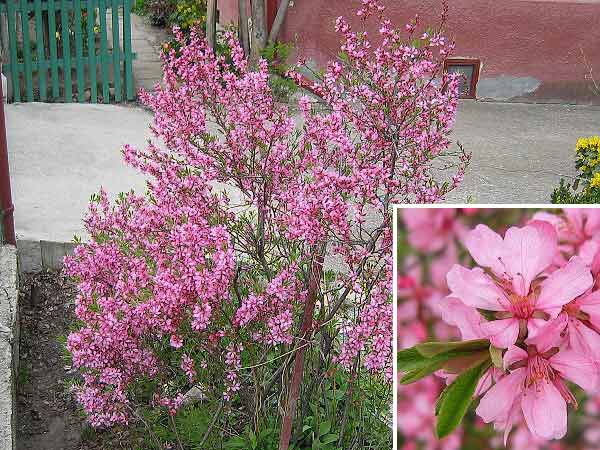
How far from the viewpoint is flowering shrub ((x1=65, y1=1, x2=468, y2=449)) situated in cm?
299

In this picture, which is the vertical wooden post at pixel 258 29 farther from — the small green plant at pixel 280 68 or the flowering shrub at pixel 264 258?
the flowering shrub at pixel 264 258

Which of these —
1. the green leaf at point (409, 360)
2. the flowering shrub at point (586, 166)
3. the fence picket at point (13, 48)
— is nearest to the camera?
the green leaf at point (409, 360)

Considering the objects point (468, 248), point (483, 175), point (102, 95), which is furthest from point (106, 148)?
point (468, 248)

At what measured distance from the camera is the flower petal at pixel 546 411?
4.63 ft

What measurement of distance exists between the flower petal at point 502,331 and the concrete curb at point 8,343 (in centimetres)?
241

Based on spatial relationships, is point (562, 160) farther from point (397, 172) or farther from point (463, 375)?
point (463, 375)

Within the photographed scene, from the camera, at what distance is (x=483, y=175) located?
7875 millimetres

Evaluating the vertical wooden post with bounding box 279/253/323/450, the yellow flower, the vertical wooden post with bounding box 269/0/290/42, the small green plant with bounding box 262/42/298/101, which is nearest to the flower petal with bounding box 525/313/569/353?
the vertical wooden post with bounding box 279/253/323/450

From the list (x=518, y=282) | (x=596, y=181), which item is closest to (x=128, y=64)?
(x=596, y=181)

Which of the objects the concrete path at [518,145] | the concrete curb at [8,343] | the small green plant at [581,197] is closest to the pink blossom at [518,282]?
the concrete curb at [8,343]

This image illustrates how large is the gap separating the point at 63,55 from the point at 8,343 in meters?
6.33

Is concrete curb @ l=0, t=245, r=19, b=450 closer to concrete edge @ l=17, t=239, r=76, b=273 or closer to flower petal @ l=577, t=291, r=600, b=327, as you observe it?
concrete edge @ l=17, t=239, r=76, b=273

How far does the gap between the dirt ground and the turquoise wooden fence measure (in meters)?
4.48

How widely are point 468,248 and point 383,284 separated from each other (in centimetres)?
155
